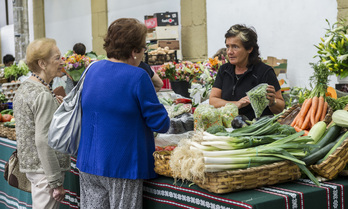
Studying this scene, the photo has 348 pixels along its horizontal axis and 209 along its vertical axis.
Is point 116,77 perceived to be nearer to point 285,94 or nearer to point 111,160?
point 111,160

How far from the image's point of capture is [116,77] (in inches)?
93.0

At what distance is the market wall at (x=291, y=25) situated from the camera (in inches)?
233

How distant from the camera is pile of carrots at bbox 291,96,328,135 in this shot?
2.70 metres

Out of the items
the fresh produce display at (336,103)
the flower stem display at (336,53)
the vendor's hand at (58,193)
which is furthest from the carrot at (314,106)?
the vendor's hand at (58,193)

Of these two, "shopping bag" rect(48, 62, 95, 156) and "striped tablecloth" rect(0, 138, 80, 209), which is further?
"striped tablecloth" rect(0, 138, 80, 209)

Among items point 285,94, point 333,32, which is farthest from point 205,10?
point 333,32

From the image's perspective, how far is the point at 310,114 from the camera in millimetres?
2711

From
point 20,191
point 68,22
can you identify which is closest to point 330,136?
point 20,191

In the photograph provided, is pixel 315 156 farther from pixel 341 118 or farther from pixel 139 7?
pixel 139 7

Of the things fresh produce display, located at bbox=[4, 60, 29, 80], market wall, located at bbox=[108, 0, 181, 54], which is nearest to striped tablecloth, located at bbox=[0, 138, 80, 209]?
fresh produce display, located at bbox=[4, 60, 29, 80]

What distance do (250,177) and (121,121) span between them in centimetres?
72

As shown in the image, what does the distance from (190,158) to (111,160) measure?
1.48 ft

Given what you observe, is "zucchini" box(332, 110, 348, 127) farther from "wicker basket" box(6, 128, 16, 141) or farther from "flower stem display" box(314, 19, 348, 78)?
"wicker basket" box(6, 128, 16, 141)

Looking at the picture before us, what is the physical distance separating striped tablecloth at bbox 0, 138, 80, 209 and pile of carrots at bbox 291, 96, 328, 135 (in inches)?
61.8
